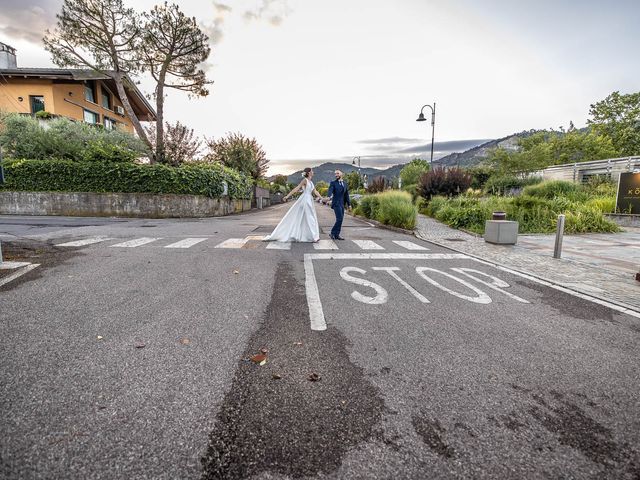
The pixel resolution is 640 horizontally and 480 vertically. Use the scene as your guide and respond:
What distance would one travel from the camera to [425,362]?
109 inches

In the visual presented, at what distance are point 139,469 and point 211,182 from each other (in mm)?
19906

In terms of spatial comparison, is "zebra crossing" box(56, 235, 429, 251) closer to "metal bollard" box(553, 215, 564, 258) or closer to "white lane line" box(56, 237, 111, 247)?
"white lane line" box(56, 237, 111, 247)

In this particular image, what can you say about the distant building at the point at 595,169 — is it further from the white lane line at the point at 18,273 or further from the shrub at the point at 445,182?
the white lane line at the point at 18,273

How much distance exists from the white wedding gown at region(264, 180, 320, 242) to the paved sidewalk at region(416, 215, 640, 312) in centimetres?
396

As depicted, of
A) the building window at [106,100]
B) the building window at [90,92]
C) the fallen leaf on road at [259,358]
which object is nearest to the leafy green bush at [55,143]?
the building window at [90,92]

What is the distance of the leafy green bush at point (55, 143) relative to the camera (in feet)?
60.3

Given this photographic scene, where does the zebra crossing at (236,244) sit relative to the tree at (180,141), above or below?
below

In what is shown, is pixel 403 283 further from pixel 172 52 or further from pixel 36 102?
pixel 36 102

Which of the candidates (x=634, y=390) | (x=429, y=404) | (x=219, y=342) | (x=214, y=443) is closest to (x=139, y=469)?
(x=214, y=443)

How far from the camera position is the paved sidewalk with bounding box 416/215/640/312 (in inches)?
212

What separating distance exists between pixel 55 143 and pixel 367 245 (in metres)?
20.1

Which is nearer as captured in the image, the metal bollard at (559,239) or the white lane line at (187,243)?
the metal bollard at (559,239)

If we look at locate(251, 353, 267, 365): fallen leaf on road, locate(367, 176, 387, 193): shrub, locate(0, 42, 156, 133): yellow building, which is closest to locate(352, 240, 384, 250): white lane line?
locate(251, 353, 267, 365): fallen leaf on road

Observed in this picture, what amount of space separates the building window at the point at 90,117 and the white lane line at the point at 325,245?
97.9 feet
